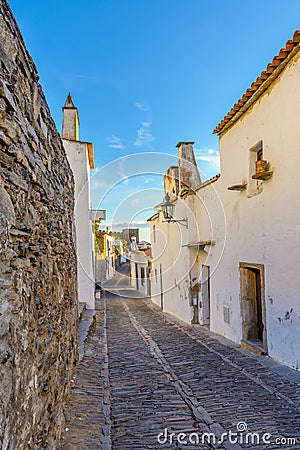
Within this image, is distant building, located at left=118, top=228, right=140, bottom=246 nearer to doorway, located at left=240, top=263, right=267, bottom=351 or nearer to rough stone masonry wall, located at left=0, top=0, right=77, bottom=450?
doorway, located at left=240, top=263, right=267, bottom=351

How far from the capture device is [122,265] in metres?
47.0

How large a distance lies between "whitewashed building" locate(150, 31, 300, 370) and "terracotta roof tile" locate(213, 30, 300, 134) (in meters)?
0.01

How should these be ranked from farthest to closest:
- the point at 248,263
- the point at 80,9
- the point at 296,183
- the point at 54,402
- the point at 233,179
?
the point at 233,179, the point at 248,263, the point at 80,9, the point at 296,183, the point at 54,402

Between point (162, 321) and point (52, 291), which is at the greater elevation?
point (52, 291)

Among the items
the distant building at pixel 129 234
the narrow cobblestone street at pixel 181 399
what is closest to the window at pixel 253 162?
the narrow cobblestone street at pixel 181 399

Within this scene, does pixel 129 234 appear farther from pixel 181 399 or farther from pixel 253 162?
pixel 181 399

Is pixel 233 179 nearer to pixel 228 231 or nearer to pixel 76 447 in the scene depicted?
pixel 228 231

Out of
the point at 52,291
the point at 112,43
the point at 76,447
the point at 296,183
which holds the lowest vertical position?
the point at 76,447

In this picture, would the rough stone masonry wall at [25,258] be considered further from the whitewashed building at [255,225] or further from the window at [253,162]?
the window at [253,162]

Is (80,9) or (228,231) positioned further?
(228,231)

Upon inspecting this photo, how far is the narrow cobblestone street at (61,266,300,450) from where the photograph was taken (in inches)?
140

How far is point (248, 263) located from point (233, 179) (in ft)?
6.37

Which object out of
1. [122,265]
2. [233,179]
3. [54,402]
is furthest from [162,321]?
[122,265]

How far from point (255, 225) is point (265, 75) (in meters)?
2.66
